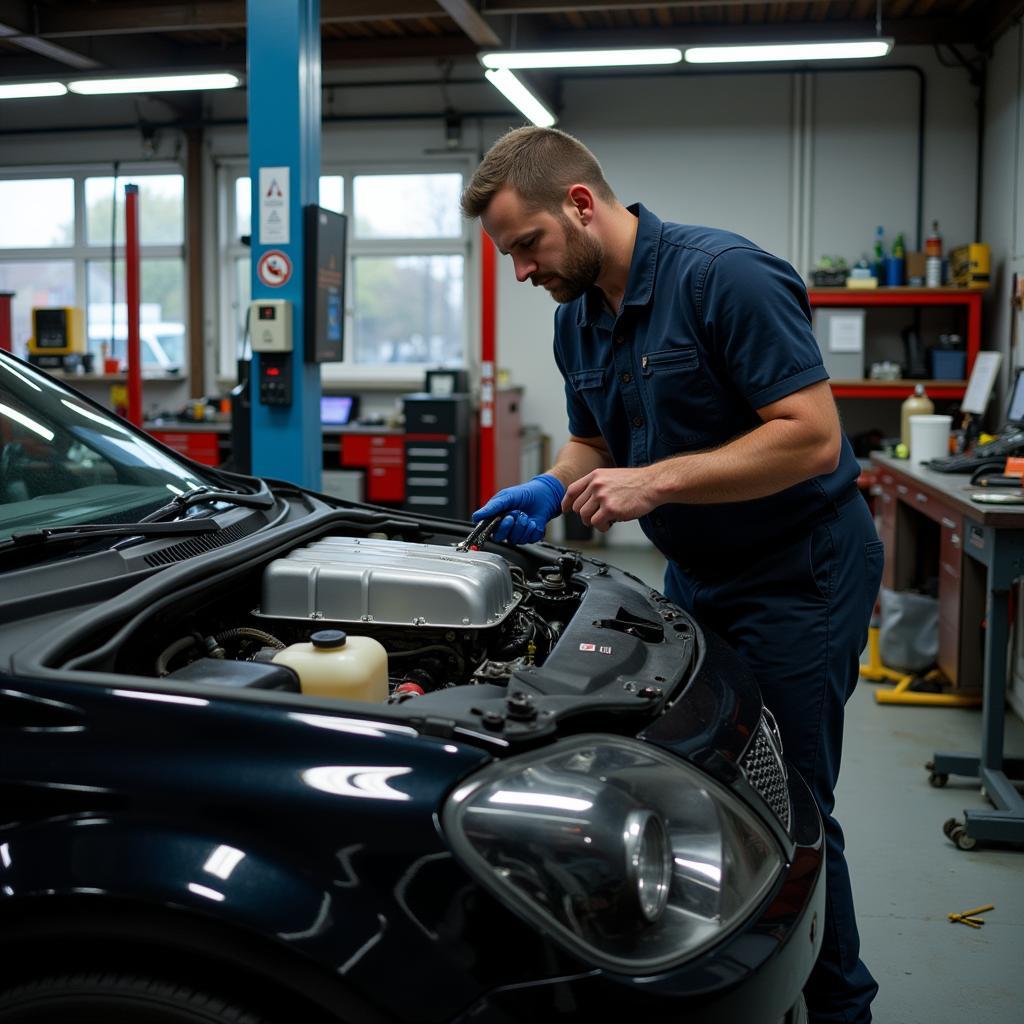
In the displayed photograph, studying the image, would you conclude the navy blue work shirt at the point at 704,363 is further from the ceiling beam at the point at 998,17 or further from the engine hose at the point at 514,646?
the ceiling beam at the point at 998,17

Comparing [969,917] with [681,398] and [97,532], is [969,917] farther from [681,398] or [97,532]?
[97,532]

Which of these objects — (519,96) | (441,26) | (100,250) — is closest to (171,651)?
(519,96)

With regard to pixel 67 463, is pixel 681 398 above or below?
above

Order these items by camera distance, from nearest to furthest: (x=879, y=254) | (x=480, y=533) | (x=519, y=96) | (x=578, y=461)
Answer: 1. (x=480, y=533)
2. (x=578, y=461)
3. (x=519, y=96)
4. (x=879, y=254)

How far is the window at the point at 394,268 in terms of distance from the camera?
815cm

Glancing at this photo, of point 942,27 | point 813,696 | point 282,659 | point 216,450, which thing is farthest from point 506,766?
point 942,27

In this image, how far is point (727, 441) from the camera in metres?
1.74

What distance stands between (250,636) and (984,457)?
3.17m

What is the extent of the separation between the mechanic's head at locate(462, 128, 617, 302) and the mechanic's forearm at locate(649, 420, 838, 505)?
38cm

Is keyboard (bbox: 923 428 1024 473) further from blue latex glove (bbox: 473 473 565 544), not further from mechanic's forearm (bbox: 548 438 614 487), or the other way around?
blue latex glove (bbox: 473 473 565 544)

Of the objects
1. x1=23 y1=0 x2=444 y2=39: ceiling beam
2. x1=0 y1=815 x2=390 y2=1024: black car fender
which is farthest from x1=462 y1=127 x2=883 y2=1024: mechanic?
x1=23 y1=0 x2=444 y2=39: ceiling beam

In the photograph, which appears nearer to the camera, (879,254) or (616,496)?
(616,496)

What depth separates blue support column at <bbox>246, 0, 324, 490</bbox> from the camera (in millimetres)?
3922

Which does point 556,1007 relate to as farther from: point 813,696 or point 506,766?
point 813,696
